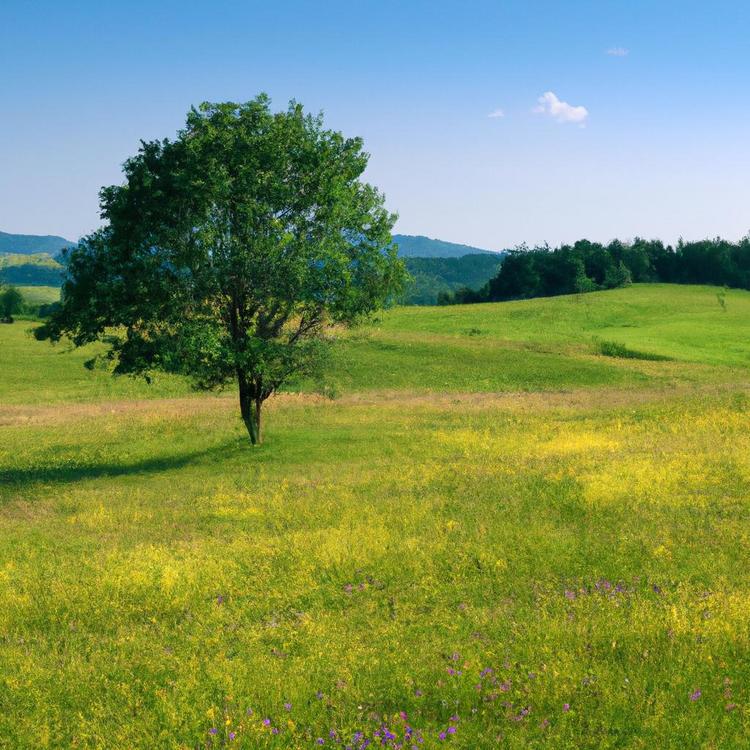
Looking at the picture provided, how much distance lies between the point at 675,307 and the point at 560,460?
81.8 metres

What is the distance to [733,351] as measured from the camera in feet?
228

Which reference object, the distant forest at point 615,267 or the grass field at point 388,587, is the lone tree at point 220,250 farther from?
the distant forest at point 615,267

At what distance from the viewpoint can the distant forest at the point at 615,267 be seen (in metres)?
135

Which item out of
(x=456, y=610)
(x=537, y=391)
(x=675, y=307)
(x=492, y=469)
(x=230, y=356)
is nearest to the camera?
(x=456, y=610)

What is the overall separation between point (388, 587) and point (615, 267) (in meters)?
130

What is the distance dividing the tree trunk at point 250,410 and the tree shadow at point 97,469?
0.73 metres

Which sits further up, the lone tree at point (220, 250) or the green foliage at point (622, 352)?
the lone tree at point (220, 250)

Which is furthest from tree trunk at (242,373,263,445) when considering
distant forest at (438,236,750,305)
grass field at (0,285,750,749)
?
distant forest at (438,236,750,305)

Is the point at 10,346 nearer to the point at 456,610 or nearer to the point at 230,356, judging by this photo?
the point at 230,356

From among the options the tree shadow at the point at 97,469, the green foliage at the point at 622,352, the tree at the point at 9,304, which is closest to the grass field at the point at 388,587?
the tree shadow at the point at 97,469

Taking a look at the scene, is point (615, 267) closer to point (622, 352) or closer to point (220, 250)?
point (622, 352)

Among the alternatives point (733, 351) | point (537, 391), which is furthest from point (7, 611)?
point (733, 351)

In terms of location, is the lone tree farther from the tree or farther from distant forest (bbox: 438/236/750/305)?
distant forest (bbox: 438/236/750/305)

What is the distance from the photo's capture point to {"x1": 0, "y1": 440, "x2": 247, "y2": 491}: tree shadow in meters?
28.9
